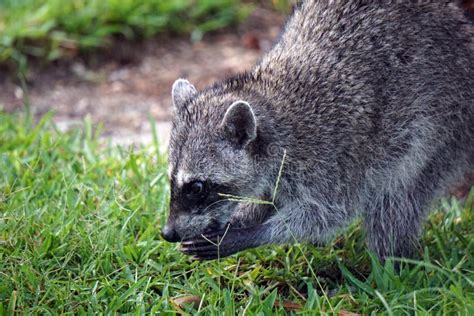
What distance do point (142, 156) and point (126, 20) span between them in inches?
98.9

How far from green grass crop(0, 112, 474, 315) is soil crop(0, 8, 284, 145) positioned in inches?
53.7

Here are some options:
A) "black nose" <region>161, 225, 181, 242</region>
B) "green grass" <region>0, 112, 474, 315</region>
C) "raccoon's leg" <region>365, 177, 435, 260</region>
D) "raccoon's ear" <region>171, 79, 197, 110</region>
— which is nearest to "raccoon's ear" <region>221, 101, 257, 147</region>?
"raccoon's ear" <region>171, 79, 197, 110</region>

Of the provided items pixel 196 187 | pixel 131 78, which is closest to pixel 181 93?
pixel 196 187

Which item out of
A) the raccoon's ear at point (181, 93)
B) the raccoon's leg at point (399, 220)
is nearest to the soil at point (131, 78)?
the raccoon's ear at point (181, 93)

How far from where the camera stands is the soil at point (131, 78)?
7695mm

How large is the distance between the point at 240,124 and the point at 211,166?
316 mm

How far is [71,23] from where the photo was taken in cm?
820

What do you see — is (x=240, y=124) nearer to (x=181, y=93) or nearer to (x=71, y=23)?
(x=181, y=93)

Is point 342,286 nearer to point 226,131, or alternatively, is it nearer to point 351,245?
point 351,245

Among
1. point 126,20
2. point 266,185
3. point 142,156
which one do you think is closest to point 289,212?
point 266,185

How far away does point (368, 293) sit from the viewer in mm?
4879

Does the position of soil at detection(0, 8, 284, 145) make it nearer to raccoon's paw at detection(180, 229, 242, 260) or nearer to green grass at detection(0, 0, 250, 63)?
green grass at detection(0, 0, 250, 63)

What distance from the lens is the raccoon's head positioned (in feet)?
16.4

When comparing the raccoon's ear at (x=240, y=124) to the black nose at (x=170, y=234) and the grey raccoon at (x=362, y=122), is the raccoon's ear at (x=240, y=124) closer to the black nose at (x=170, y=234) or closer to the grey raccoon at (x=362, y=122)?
the grey raccoon at (x=362, y=122)
